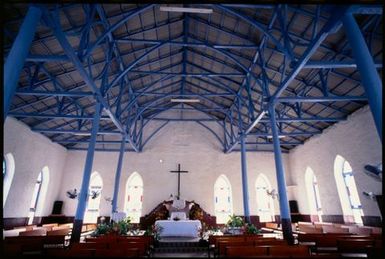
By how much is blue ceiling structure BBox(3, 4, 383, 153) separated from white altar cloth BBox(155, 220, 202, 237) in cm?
621

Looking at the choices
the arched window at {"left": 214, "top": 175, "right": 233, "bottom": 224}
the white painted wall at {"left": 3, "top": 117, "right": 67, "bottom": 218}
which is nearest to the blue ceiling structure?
the white painted wall at {"left": 3, "top": 117, "right": 67, "bottom": 218}

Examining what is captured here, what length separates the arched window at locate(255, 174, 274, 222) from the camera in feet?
61.8

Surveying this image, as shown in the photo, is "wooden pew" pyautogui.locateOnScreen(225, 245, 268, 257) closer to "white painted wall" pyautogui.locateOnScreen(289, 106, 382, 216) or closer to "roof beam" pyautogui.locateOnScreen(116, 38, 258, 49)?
"roof beam" pyautogui.locateOnScreen(116, 38, 258, 49)

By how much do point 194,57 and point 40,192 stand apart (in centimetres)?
1442

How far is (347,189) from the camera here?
1416 centimetres

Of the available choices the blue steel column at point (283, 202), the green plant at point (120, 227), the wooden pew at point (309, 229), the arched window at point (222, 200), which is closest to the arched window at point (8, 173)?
the green plant at point (120, 227)

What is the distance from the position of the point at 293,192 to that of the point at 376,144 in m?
9.20

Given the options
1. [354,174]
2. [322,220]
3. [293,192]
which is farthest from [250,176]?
[354,174]

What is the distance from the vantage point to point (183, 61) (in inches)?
585

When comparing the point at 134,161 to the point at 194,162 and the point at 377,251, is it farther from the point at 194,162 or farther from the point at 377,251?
the point at 377,251

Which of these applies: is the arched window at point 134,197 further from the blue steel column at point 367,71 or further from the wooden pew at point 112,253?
the blue steel column at point 367,71

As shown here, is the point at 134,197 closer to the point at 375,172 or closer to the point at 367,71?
the point at 375,172

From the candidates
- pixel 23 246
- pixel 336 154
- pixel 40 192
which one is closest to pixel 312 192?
pixel 336 154

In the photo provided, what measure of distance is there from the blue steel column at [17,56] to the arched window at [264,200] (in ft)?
59.0
